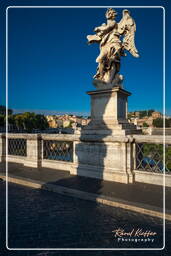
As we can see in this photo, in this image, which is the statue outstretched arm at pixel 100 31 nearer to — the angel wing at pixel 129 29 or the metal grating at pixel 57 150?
the angel wing at pixel 129 29

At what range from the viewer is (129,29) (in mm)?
8320

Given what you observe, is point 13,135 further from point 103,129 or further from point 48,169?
point 103,129

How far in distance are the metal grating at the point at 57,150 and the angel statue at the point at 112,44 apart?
3.68m

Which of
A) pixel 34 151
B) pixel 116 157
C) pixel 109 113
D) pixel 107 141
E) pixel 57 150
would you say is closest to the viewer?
pixel 116 157

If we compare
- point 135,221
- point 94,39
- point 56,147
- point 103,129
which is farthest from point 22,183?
point 94,39

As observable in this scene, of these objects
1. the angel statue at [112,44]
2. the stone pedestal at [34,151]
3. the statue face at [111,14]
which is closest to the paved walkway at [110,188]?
the stone pedestal at [34,151]

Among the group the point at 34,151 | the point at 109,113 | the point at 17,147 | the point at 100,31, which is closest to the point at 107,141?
the point at 109,113

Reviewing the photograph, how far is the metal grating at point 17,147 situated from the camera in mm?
12031

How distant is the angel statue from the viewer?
8258 mm

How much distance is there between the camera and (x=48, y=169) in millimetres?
9719

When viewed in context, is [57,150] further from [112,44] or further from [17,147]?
[112,44]

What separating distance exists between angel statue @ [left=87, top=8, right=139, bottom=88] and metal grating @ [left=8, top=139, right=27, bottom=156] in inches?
253

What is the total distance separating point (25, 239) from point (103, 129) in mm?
5195

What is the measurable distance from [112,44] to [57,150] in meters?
5.92
